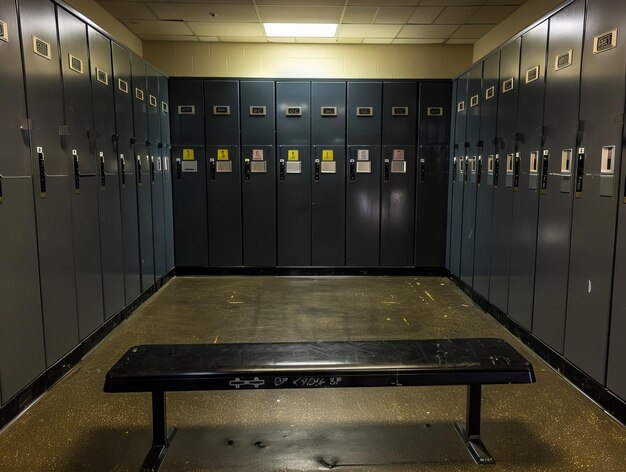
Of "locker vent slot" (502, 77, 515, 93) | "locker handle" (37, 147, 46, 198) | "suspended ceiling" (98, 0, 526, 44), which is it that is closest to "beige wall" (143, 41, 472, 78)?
"suspended ceiling" (98, 0, 526, 44)

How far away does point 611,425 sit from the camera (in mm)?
2293

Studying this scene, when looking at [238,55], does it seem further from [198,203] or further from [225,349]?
[225,349]

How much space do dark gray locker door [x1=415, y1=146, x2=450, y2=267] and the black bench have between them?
359 centimetres

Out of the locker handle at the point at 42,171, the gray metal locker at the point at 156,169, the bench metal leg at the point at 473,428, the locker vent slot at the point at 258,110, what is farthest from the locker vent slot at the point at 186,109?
the bench metal leg at the point at 473,428

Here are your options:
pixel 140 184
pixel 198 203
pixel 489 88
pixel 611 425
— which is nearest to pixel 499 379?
pixel 611 425

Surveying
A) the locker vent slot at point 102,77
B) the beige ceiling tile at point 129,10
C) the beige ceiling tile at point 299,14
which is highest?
the beige ceiling tile at point 129,10

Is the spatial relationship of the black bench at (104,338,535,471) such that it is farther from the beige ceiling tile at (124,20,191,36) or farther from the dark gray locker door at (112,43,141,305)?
the beige ceiling tile at (124,20,191,36)

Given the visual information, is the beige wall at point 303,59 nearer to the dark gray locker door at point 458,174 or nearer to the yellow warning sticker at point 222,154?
the dark gray locker door at point 458,174

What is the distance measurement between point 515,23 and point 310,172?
2.82 m

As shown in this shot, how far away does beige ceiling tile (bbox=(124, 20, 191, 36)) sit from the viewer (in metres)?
5.12

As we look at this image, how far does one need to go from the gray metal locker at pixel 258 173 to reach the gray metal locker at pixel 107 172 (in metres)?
2.00

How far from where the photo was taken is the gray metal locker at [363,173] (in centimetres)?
546

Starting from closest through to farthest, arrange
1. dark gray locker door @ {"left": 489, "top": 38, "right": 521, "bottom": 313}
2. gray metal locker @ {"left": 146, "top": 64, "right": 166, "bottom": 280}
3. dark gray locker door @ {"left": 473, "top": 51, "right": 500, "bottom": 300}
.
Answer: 1. dark gray locker door @ {"left": 489, "top": 38, "right": 521, "bottom": 313}
2. dark gray locker door @ {"left": 473, "top": 51, "right": 500, "bottom": 300}
3. gray metal locker @ {"left": 146, "top": 64, "right": 166, "bottom": 280}

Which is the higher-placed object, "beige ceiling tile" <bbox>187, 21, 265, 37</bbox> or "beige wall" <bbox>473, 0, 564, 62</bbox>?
"beige ceiling tile" <bbox>187, 21, 265, 37</bbox>
